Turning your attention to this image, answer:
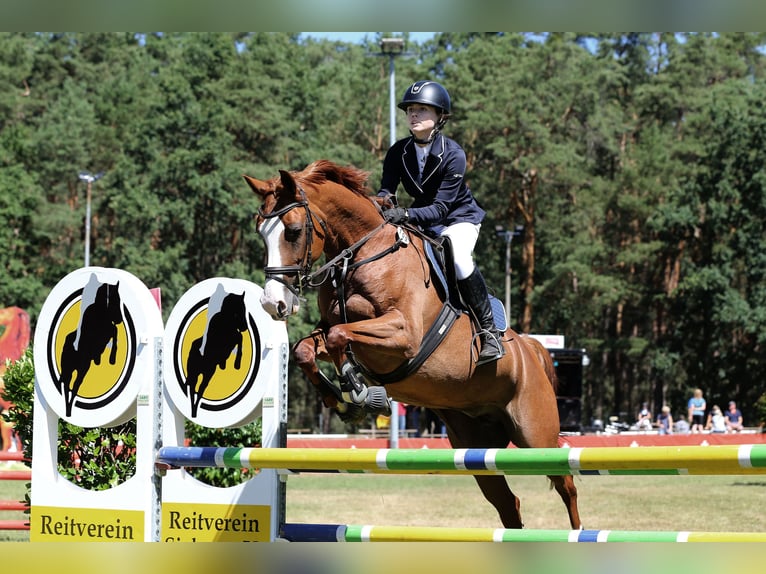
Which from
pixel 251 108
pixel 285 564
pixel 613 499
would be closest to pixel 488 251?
pixel 251 108

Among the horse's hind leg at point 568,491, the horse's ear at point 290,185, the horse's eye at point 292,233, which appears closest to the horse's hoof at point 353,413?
the horse's eye at point 292,233

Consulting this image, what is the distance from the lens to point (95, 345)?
17.4 ft

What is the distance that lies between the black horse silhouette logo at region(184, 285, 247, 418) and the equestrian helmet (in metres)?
1.32

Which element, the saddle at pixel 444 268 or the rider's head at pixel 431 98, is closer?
the rider's head at pixel 431 98

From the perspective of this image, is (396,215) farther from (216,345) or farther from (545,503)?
(545,503)

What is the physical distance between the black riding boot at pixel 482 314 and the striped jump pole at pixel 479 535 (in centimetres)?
111

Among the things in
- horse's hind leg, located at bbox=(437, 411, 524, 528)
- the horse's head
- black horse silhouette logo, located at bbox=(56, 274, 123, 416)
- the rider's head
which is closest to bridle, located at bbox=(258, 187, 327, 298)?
the horse's head

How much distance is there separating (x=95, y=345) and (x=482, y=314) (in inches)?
78.7

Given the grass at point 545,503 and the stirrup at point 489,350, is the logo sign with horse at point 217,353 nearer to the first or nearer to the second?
the stirrup at point 489,350

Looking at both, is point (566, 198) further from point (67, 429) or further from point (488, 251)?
point (67, 429)

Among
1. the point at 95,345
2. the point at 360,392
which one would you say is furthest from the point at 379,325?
the point at 95,345

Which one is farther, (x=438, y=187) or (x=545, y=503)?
(x=545, y=503)

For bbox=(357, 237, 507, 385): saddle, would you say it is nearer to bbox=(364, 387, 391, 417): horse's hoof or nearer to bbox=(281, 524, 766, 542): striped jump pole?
bbox=(364, 387, 391, 417): horse's hoof

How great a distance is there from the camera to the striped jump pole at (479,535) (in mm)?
3906
